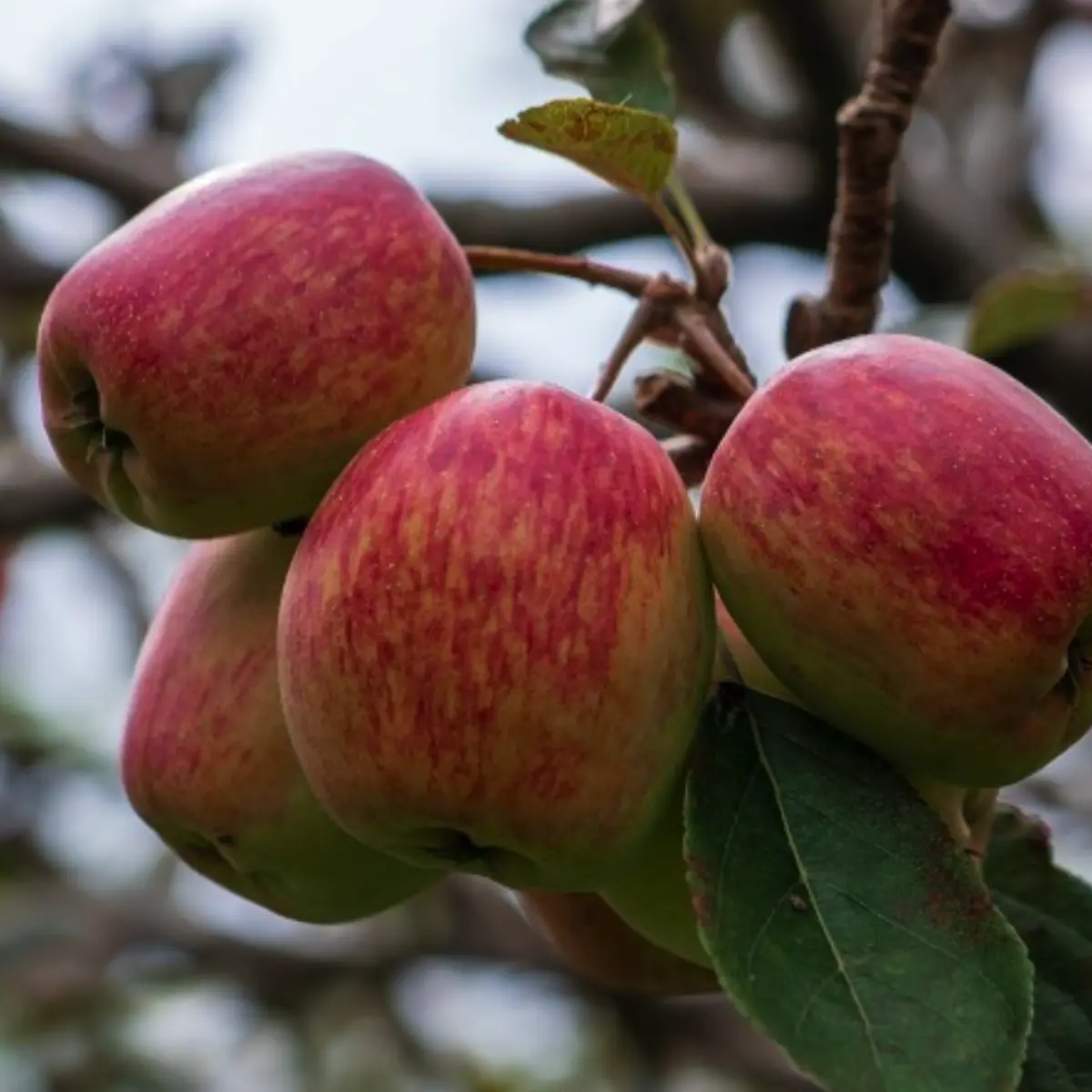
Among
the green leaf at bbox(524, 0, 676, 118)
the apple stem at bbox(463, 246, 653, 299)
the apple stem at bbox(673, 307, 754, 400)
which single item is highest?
the green leaf at bbox(524, 0, 676, 118)

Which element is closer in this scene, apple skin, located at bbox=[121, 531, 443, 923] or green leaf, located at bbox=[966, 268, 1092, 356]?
apple skin, located at bbox=[121, 531, 443, 923]

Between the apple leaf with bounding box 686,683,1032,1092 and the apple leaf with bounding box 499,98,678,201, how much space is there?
0.30 metres

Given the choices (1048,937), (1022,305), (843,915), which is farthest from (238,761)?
(1022,305)

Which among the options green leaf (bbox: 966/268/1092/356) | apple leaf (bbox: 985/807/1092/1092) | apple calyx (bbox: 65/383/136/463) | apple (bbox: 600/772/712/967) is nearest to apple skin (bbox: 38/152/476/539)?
apple calyx (bbox: 65/383/136/463)

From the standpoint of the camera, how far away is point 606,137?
2.84 ft

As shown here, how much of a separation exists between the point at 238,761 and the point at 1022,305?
0.74 meters

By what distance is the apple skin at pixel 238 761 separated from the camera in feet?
2.58

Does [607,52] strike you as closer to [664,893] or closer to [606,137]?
[606,137]

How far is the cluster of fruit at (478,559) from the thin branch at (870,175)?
0.23 metres

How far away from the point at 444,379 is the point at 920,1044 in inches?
14.5

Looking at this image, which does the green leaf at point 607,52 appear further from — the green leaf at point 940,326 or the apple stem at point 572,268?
the green leaf at point 940,326

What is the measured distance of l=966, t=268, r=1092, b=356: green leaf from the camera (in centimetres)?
124

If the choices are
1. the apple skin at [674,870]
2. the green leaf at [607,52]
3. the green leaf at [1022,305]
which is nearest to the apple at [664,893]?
the apple skin at [674,870]

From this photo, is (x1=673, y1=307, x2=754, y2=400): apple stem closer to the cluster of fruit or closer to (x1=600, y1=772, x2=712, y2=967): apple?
the cluster of fruit
